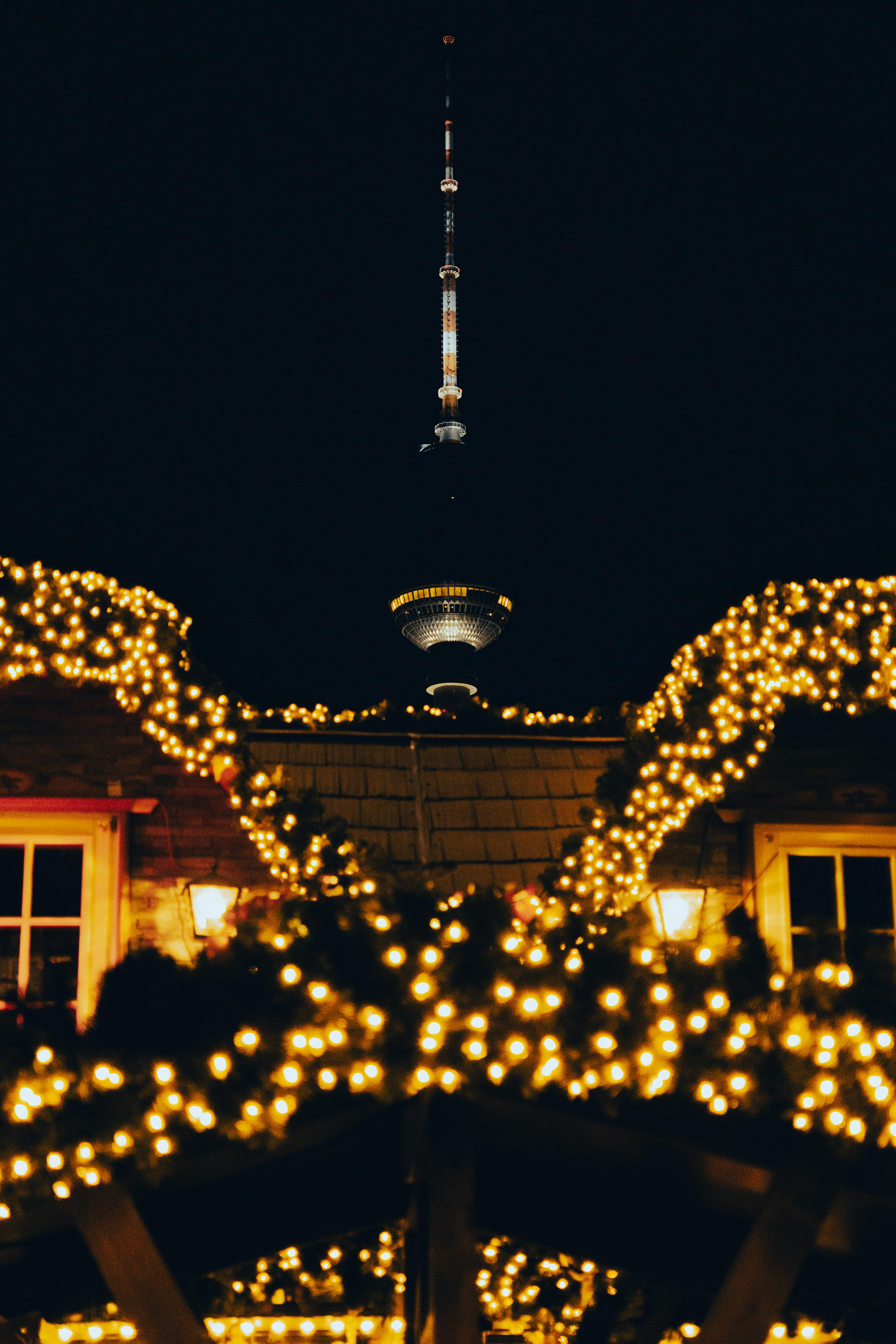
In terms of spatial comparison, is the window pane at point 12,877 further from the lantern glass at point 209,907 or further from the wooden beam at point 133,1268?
the wooden beam at point 133,1268

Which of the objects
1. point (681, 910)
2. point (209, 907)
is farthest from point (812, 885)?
point (209, 907)

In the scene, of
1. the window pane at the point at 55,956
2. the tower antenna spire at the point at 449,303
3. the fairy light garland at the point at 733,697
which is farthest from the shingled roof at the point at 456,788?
the tower antenna spire at the point at 449,303

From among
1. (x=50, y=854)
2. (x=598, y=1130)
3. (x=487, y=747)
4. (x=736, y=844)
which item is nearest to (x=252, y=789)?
(x=50, y=854)

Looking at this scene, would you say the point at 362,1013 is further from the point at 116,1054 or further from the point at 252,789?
the point at 252,789

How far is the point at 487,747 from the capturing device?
7.17m

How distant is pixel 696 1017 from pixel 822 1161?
47 centimetres

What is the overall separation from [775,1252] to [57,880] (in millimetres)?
4520

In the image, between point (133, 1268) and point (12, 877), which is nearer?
point (133, 1268)

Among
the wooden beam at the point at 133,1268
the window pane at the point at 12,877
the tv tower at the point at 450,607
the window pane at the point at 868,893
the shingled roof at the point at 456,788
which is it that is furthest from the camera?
the tv tower at the point at 450,607

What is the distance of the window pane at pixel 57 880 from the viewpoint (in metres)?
6.09

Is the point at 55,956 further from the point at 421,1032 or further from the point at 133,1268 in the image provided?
the point at 421,1032

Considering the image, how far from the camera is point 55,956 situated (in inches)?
239

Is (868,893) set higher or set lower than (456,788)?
lower

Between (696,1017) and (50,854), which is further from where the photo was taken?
(50,854)
